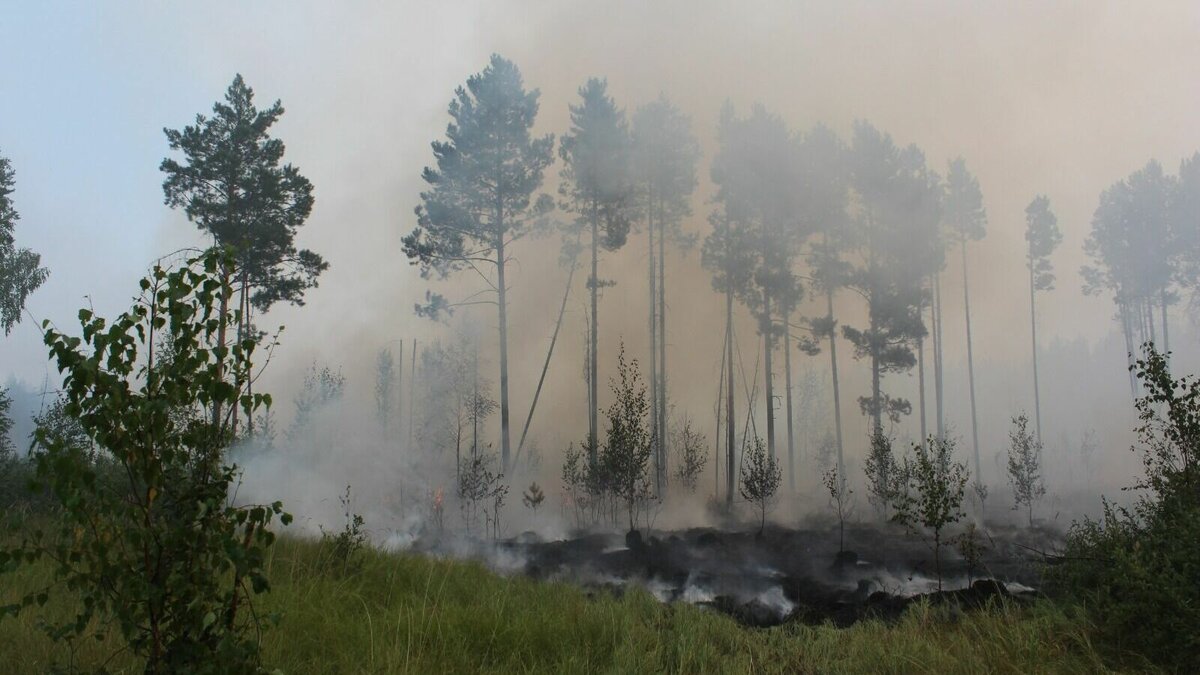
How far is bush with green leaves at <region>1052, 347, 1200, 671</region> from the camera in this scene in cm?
725

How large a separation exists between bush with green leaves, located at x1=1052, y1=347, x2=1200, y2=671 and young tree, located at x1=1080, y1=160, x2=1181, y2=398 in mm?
39982

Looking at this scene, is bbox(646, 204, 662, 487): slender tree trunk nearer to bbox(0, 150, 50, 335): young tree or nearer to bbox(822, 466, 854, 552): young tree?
bbox(822, 466, 854, 552): young tree

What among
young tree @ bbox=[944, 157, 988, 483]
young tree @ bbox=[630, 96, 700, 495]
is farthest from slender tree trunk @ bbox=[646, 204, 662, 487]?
young tree @ bbox=[944, 157, 988, 483]

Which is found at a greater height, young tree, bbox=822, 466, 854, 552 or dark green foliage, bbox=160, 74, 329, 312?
dark green foliage, bbox=160, 74, 329, 312

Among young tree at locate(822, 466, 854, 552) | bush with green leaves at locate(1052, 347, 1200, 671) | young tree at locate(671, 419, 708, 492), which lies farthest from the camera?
young tree at locate(671, 419, 708, 492)

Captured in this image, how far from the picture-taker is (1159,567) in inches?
318

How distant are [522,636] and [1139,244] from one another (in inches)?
1995

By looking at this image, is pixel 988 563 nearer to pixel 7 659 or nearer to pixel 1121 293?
pixel 7 659

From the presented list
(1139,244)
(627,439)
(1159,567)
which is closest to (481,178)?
(627,439)

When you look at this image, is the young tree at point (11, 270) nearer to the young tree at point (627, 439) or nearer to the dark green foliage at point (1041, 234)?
the young tree at point (627, 439)

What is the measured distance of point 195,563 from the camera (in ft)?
10.9

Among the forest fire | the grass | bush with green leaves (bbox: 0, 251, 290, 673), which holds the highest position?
bush with green leaves (bbox: 0, 251, 290, 673)

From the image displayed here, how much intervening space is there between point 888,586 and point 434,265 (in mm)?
20510

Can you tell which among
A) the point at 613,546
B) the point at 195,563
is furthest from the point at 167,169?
the point at 195,563
